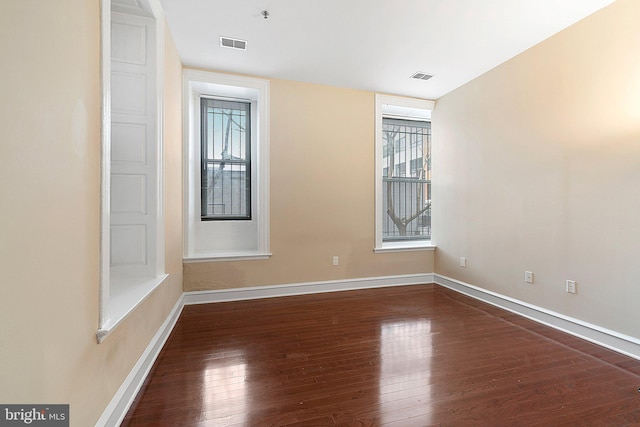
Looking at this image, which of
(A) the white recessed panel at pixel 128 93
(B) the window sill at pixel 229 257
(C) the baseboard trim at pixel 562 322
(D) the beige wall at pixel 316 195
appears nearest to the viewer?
(A) the white recessed panel at pixel 128 93

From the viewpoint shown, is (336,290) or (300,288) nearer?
(300,288)

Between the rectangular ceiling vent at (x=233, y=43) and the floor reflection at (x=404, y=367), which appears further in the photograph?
the rectangular ceiling vent at (x=233, y=43)

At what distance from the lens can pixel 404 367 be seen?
201 centimetres

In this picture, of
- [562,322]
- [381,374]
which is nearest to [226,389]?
[381,374]

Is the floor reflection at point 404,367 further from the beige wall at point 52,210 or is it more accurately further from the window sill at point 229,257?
the window sill at point 229,257

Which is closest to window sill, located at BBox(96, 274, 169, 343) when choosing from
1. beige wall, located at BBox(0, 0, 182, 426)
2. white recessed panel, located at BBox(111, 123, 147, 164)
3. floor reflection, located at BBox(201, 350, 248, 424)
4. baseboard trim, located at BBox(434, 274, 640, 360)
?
beige wall, located at BBox(0, 0, 182, 426)

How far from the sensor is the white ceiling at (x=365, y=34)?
2.28 meters

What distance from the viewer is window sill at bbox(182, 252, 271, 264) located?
332 cm

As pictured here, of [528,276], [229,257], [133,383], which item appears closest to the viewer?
[133,383]

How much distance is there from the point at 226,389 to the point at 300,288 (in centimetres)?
195

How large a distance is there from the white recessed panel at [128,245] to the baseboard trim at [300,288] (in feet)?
4.35

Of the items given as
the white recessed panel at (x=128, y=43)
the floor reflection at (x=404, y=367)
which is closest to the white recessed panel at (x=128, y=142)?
the white recessed panel at (x=128, y=43)

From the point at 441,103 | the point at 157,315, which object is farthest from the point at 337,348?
the point at 441,103

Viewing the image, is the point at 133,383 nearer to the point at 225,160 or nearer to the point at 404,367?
the point at 404,367
